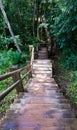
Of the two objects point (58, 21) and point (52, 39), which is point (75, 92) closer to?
point (58, 21)

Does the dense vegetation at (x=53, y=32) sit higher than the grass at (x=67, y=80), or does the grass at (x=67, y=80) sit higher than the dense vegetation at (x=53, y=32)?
the dense vegetation at (x=53, y=32)

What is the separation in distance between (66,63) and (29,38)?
455cm

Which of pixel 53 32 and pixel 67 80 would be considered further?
pixel 53 32

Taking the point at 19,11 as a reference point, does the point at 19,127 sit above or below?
below

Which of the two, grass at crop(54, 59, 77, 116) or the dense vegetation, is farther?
the dense vegetation

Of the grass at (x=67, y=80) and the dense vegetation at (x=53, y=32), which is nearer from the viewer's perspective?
the grass at (x=67, y=80)

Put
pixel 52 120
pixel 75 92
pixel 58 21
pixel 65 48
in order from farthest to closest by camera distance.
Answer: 1. pixel 65 48
2. pixel 58 21
3. pixel 75 92
4. pixel 52 120

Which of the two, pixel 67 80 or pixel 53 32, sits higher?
pixel 53 32

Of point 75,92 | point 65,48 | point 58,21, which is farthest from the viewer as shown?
point 65,48

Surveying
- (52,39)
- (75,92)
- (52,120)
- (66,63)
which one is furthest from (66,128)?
(52,39)

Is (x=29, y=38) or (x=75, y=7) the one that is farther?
(x=29, y=38)

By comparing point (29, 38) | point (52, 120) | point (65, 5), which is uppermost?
point (65, 5)

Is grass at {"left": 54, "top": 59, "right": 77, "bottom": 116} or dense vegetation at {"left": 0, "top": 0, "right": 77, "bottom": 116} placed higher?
dense vegetation at {"left": 0, "top": 0, "right": 77, "bottom": 116}

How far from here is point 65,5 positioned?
29.6 feet
